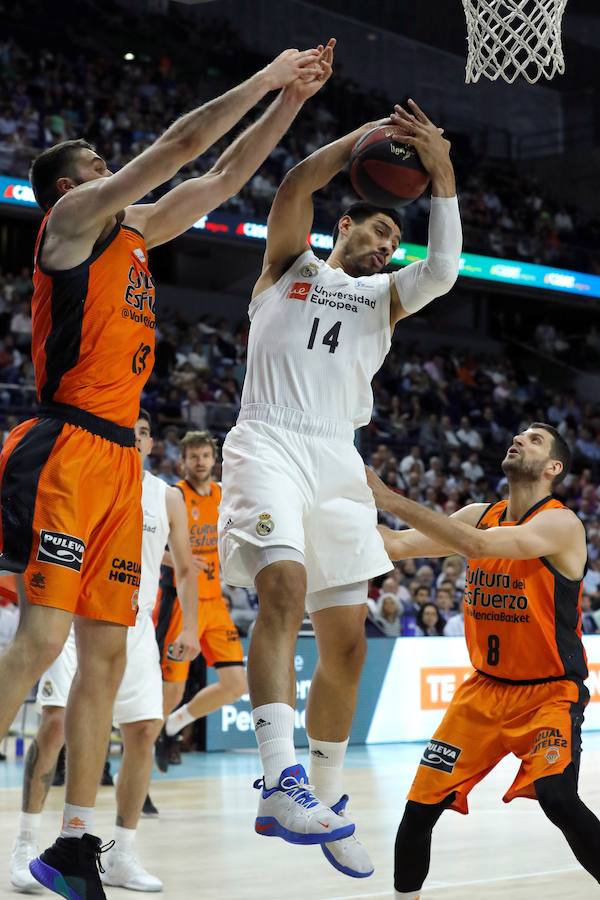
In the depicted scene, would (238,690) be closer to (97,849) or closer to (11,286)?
(97,849)

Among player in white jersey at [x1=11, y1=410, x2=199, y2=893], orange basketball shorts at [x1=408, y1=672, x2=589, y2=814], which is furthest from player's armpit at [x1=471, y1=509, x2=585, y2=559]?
player in white jersey at [x1=11, y1=410, x2=199, y2=893]

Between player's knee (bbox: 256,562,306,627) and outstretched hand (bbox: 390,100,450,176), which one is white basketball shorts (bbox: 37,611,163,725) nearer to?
player's knee (bbox: 256,562,306,627)

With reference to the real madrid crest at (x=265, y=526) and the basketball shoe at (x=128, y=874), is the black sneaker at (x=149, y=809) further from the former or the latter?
the real madrid crest at (x=265, y=526)

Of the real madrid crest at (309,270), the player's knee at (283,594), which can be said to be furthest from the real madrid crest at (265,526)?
the real madrid crest at (309,270)

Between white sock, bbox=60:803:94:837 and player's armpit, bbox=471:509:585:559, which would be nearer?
white sock, bbox=60:803:94:837

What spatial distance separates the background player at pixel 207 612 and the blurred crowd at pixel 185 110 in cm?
948

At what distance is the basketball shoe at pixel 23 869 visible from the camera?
5.43 metres

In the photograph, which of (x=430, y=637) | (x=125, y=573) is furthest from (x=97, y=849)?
(x=430, y=637)

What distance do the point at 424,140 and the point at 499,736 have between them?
2424mm

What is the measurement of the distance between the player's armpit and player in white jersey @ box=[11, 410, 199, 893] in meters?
1.47

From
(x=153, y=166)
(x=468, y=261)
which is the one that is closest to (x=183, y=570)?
(x=153, y=166)

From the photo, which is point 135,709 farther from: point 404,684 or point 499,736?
point 404,684

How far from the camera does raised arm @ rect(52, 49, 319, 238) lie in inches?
151

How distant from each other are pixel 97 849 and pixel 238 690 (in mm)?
5053
